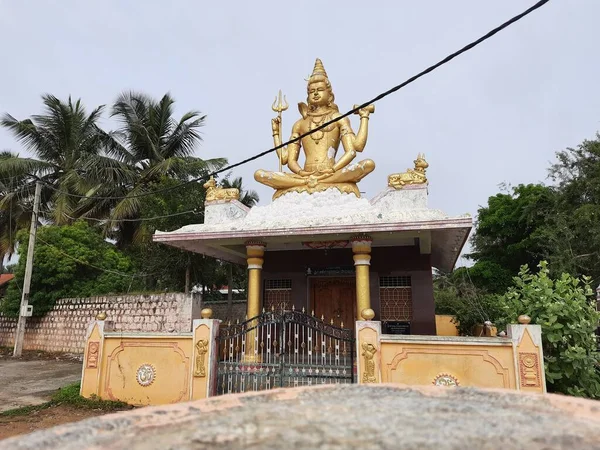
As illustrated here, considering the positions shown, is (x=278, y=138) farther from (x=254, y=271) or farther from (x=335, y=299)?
(x=335, y=299)

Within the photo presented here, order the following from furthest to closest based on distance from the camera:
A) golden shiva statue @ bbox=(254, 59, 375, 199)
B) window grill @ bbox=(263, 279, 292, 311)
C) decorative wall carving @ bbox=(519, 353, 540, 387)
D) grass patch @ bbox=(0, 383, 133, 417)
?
1. window grill @ bbox=(263, 279, 292, 311)
2. golden shiva statue @ bbox=(254, 59, 375, 199)
3. grass patch @ bbox=(0, 383, 133, 417)
4. decorative wall carving @ bbox=(519, 353, 540, 387)

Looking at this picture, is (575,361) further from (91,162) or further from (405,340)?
(91,162)

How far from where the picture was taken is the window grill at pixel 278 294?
445 inches

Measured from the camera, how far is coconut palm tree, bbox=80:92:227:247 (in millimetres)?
18922

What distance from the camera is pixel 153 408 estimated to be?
6.43 feet

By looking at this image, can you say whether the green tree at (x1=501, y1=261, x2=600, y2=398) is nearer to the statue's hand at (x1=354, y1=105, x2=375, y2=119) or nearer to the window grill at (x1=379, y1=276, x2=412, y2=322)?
the window grill at (x1=379, y1=276, x2=412, y2=322)

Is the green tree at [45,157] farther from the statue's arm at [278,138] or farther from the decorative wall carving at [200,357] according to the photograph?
the decorative wall carving at [200,357]

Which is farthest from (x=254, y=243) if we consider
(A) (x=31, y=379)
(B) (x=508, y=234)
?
(B) (x=508, y=234)

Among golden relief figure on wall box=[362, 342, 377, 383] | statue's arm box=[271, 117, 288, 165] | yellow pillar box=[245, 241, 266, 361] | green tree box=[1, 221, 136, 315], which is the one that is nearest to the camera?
golden relief figure on wall box=[362, 342, 377, 383]

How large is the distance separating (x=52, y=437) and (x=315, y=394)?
1.21 m

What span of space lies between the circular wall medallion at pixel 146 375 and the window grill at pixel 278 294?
4.51m

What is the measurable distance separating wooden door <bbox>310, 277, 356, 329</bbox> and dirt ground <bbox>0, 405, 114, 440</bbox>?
5.74 metres

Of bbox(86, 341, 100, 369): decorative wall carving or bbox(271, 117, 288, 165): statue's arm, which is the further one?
bbox(271, 117, 288, 165): statue's arm

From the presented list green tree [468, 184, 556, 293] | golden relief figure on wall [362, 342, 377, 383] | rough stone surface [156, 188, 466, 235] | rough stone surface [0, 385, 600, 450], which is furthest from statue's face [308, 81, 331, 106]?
green tree [468, 184, 556, 293]
